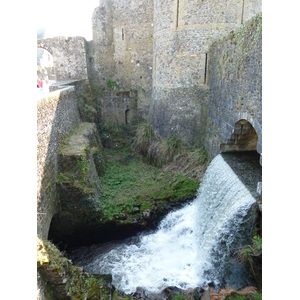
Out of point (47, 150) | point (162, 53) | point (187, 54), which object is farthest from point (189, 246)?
point (162, 53)

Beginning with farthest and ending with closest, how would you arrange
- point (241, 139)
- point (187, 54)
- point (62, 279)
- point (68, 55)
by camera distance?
point (68, 55) → point (187, 54) → point (241, 139) → point (62, 279)

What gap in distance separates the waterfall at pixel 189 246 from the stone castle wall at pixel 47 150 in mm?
1708

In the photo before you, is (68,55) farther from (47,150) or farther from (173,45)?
(47,150)

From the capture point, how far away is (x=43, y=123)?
21.2ft

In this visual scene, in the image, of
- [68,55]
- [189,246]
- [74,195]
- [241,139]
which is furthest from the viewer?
[68,55]

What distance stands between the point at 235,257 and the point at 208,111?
5.72 meters

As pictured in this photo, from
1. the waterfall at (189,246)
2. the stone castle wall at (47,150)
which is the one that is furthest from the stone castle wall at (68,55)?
the waterfall at (189,246)

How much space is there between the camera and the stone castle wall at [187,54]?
31.0 ft

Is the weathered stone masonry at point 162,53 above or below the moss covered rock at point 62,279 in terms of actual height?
above

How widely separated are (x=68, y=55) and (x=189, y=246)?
10.9 meters

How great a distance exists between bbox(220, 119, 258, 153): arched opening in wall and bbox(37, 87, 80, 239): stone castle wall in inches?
185

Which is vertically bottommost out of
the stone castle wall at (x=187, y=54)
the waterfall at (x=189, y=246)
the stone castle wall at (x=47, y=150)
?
the waterfall at (x=189, y=246)

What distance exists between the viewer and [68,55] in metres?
13.7

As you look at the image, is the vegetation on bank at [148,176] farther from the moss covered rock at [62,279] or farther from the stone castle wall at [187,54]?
the moss covered rock at [62,279]
